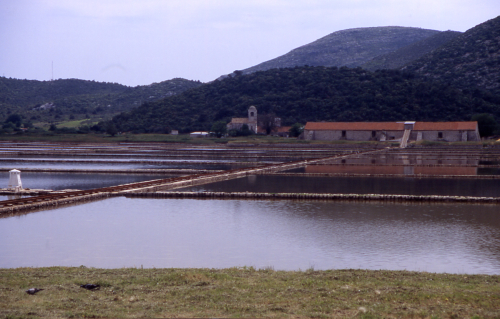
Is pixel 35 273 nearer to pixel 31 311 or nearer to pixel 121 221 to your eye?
pixel 31 311

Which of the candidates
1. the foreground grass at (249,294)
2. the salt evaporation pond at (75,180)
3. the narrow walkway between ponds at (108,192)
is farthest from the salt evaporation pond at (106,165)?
the foreground grass at (249,294)

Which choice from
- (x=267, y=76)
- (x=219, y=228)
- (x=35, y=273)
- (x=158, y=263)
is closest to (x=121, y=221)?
(x=219, y=228)

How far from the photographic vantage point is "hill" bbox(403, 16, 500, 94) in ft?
218

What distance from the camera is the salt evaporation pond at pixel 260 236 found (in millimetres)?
7324

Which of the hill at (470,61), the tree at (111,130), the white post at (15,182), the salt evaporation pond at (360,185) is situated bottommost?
the salt evaporation pond at (360,185)

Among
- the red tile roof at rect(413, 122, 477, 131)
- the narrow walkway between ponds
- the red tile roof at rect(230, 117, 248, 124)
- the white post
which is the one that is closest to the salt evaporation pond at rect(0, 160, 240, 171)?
the narrow walkway between ponds

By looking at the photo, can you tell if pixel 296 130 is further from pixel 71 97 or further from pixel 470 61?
pixel 71 97

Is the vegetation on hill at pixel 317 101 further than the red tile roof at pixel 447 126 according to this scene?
Yes

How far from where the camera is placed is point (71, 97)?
99.2m

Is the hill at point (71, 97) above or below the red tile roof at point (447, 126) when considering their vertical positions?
above

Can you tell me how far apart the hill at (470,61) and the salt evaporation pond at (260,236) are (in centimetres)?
5841

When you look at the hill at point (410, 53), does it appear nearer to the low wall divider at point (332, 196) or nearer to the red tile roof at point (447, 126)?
the red tile roof at point (447, 126)

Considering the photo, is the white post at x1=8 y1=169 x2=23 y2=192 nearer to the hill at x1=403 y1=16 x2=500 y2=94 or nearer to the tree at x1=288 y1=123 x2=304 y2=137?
the tree at x1=288 y1=123 x2=304 y2=137

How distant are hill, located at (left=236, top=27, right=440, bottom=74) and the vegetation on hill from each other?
67451 millimetres
